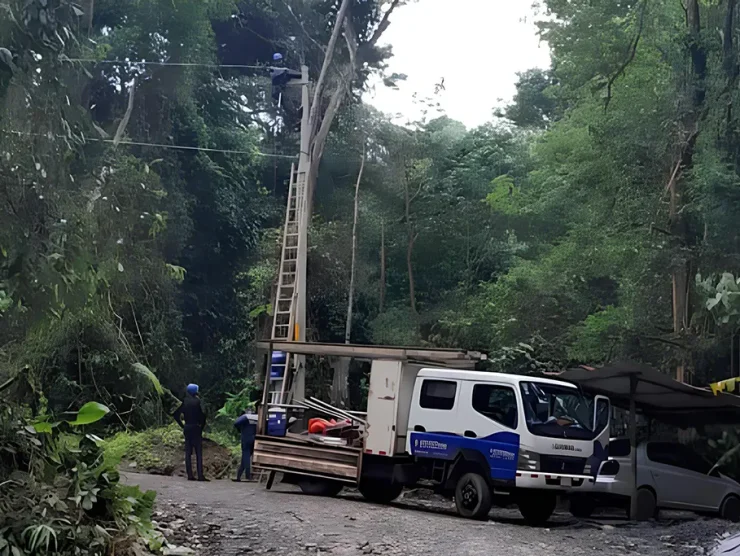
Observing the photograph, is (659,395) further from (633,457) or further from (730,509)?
(730,509)

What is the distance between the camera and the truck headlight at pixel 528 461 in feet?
42.0

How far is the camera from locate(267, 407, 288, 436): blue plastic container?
49.9ft

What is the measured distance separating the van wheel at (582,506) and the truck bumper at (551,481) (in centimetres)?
205

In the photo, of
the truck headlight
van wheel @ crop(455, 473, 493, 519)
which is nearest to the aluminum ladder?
van wheel @ crop(455, 473, 493, 519)

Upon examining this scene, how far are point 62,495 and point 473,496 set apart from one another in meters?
6.52

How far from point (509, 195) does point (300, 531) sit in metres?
17.0

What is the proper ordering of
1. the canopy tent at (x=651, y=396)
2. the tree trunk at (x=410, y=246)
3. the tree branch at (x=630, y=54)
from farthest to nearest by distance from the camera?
the tree trunk at (x=410, y=246)
the tree branch at (x=630, y=54)
the canopy tent at (x=651, y=396)

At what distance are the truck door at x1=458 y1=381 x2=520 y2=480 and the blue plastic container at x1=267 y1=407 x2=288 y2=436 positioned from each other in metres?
3.30

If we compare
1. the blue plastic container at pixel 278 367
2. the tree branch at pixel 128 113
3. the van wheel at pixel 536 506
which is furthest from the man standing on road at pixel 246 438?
the tree branch at pixel 128 113

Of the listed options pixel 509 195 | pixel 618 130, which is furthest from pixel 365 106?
pixel 618 130

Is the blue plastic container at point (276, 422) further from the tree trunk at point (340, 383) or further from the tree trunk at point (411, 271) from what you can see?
the tree trunk at point (411, 271)

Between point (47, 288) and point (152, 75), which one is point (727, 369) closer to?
point (47, 288)

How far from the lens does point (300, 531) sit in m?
10.8

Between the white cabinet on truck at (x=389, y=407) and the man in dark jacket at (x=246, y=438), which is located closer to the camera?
the white cabinet on truck at (x=389, y=407)
